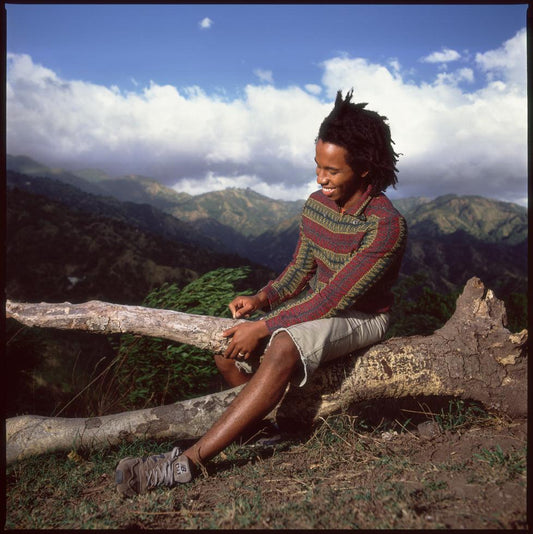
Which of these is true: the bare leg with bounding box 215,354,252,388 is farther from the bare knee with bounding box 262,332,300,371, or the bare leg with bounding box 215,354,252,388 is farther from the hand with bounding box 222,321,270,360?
the bare knee with bounding box 262,332,300,371

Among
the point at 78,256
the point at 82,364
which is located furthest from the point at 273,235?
the point at 82,364

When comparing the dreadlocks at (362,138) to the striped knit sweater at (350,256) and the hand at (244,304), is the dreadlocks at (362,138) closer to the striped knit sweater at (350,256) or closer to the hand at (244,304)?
the striped knit sweater at (350,256)

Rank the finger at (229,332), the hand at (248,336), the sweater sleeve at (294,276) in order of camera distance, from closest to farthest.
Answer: the hand at (248,336), the finger at (229,332), the sweater sleeve at (294,276)

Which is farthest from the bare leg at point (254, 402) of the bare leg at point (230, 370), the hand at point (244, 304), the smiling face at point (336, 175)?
the smiling face at point (336, 175)

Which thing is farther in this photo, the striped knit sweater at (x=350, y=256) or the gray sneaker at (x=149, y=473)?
the striped knit sweater at (x=350, y=256)

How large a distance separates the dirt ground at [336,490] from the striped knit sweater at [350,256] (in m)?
1.04

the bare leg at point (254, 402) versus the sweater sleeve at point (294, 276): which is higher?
the sweater sleeve at point (294, 276)

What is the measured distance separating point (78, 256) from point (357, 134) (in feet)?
57.8

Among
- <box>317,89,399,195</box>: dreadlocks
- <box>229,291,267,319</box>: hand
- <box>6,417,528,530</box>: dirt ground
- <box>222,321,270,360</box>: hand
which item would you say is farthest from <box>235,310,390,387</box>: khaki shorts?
<box>317,89,399,195</box>: dreadlocks

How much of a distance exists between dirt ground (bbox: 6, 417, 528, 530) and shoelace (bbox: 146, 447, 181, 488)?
0.18 ft

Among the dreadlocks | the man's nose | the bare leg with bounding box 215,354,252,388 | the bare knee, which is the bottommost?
the bare leg with bounding box 215,354,252,388

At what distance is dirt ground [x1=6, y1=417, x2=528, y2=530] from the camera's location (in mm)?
2002

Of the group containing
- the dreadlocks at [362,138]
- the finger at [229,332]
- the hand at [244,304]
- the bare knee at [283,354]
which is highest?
the dreadlocks at [362,138]

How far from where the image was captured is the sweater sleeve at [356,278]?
9.41 feet
